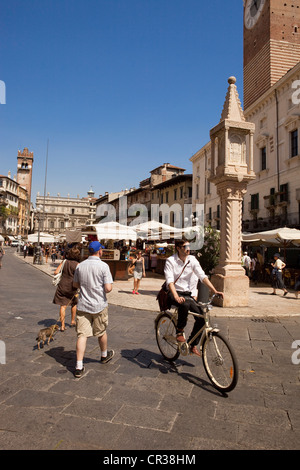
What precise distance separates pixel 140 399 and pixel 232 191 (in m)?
6.85

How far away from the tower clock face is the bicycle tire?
35.9m

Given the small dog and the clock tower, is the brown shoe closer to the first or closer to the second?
the small dog

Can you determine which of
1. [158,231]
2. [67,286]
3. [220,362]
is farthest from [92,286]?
[158,231]

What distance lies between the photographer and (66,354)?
4574 mm

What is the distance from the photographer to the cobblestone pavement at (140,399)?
2516 mm

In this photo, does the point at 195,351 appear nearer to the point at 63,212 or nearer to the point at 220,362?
the point at 220,362

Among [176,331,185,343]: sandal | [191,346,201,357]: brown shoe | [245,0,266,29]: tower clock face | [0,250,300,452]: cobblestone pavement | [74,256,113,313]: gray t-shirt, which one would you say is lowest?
[0,250,300,452]: cobblestone pavement

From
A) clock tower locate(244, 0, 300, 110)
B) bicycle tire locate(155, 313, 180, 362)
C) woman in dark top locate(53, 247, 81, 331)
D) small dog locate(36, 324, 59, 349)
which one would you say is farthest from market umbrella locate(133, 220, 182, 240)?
clock tower locate(244, 0, 300, 110)

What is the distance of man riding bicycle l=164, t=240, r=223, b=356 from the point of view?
12.8 feet

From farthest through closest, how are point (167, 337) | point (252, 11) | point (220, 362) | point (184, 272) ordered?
point (252, 11) → point (167, 337) → point (184, 272) → point (220, 362)

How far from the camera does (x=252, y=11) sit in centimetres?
3241
